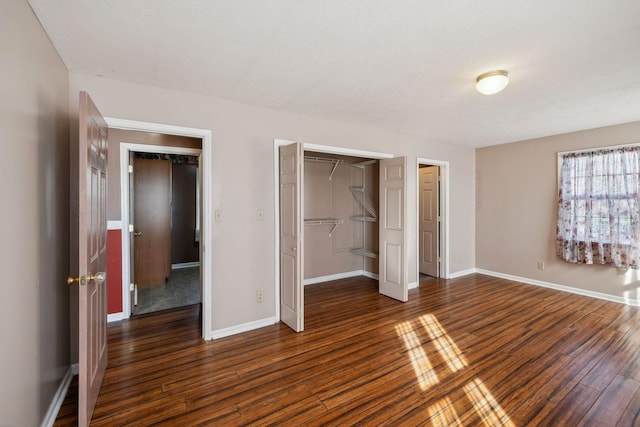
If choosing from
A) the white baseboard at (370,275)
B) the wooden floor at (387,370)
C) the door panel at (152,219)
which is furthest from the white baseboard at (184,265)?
the white baseboard at (370,275)

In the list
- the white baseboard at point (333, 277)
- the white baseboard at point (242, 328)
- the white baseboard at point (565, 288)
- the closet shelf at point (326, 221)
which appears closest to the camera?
the white baseboard at point (242, 328)

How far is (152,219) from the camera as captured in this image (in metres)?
4.74

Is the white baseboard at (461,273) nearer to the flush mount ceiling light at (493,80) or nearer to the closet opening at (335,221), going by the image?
the closet opening at (335,221)

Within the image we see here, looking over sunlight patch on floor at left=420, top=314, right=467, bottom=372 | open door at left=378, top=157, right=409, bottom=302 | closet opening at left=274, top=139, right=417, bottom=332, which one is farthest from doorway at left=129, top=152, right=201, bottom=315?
sunlight patch on floor at left=420, top=314, right=467, bottom=372

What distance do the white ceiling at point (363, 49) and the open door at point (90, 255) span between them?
50cm

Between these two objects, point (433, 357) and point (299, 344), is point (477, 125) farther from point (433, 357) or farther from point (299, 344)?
point (299, 344)

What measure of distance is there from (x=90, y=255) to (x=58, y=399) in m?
1.08

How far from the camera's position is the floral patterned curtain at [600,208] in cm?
381

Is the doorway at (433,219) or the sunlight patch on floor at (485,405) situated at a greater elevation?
the doorway at (433,219)

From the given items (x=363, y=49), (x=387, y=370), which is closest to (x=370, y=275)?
(x=387, y=370)

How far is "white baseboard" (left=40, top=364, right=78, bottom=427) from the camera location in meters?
1.78

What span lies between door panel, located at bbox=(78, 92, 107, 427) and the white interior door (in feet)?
15.8

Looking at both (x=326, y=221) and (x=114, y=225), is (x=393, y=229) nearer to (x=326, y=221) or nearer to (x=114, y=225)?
(x=326, y=221)

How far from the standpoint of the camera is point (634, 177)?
3.78 meters
